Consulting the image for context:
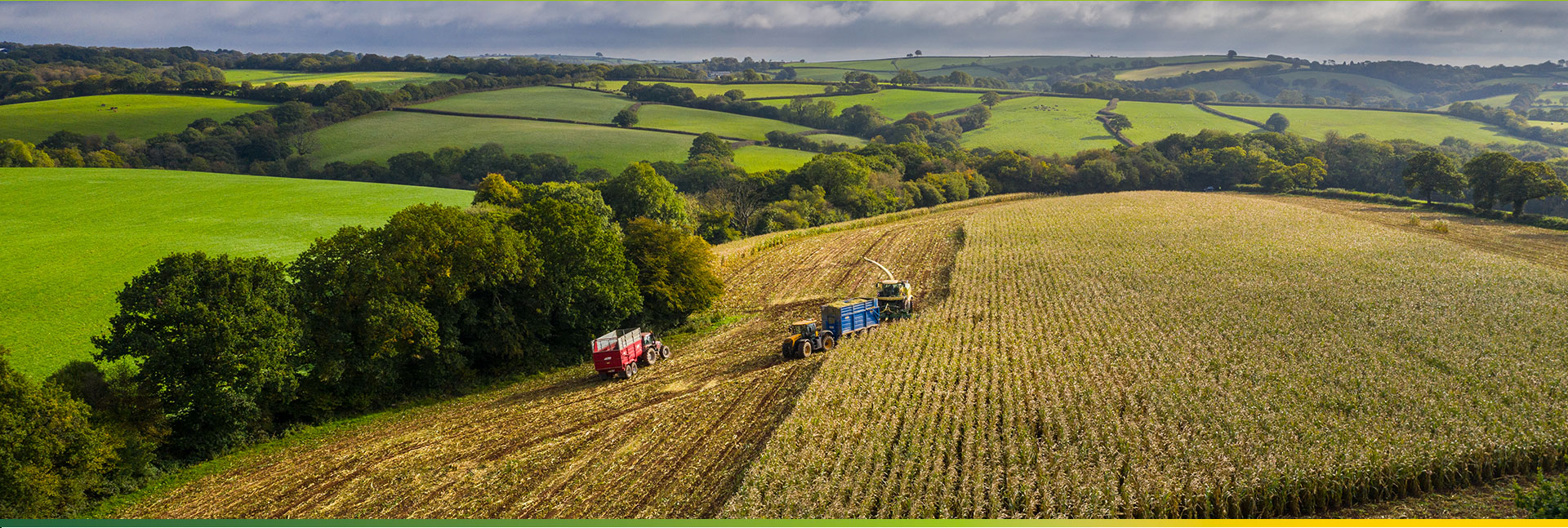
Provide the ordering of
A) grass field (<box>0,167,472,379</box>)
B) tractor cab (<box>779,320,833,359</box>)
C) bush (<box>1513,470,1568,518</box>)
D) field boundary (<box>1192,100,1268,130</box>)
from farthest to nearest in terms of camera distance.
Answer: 1. field boundary (<box>1192,100,1268,130</box>)
2. grass field (<box>0,167,472,379</box>)
3. tractor cab (<box>779,320,833,359</box>)
4. bush (<box>1513,470,1568,518</box>)

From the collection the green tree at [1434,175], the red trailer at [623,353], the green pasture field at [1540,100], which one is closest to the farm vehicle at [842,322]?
the red trailer at [623,353]

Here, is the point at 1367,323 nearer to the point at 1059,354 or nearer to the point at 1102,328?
the point at 1102,328

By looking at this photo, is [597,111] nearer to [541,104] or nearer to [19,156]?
[541,104]

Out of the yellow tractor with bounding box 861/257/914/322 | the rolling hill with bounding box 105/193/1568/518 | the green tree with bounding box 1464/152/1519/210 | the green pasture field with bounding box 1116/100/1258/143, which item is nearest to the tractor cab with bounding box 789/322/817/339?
the rolling hill with bounding box 105/193/1568/518

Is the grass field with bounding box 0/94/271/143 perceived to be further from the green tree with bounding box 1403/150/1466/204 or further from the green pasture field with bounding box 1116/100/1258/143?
the green tree with bounding box 1403/150/1466/204

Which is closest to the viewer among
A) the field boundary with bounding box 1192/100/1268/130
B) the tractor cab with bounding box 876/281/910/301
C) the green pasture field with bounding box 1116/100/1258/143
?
the tractor cab with bounding box 876/281/910/301

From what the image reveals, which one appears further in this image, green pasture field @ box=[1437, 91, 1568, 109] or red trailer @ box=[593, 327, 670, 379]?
green pasture field @ box=[1437, 91, 1568, 109]

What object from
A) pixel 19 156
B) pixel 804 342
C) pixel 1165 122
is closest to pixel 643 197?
pixel 804 342
